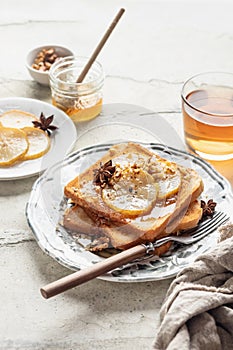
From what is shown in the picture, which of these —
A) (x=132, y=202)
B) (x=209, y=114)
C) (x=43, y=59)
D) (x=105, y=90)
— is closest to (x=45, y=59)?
(x=43, y=59)

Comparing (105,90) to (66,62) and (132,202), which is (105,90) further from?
(132,202)

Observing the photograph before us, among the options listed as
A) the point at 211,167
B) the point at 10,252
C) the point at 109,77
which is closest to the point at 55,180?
the point at 10,252

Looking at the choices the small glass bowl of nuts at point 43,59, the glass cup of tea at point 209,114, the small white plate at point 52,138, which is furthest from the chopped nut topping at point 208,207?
the small glass bowl of nuts at point 43,59

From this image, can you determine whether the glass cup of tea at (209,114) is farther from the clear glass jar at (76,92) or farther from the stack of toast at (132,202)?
the clear glass jar at (76,92)

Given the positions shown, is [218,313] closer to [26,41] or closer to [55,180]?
[55,180]

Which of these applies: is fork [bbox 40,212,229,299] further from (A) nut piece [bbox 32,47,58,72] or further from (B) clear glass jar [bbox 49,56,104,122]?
(A) nut piece [bbox 32,47,58,72]

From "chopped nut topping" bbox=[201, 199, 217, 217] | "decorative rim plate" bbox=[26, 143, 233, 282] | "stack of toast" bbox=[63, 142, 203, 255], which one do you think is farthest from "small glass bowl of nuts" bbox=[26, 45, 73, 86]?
"chopped nut topping" bbox=[201, 199, 217, 217]
